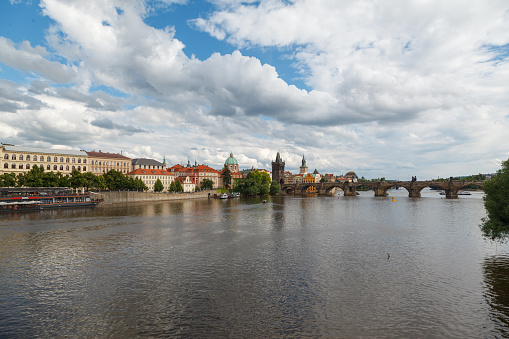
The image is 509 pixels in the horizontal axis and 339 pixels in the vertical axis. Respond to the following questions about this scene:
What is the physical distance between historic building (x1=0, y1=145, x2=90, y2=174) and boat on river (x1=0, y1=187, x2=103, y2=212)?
2877 centimetres

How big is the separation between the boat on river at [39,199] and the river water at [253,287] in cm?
4359

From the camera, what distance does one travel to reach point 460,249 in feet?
111

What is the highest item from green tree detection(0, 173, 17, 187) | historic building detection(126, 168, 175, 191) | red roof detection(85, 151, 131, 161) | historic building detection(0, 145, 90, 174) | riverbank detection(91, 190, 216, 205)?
red roof detection(85, 151, 131, 161)

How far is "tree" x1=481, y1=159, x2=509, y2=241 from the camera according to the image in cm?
2658

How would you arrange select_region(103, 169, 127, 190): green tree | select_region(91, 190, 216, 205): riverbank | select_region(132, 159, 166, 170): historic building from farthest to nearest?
1. select_region(132, 159, 166, 170): historic building
2. select_region(103, 169, 127, 190): green tree
3. select_region(91, 190, 216, 205): riverbank

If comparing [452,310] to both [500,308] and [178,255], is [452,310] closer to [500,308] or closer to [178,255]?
[500,308]

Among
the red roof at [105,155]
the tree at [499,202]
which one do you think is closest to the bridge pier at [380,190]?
the red roof at [105,155]

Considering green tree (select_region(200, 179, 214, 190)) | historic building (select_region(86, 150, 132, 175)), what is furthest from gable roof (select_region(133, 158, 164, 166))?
green tree (select_region(200, 179, 214, 190))

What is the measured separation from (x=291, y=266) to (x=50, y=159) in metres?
123

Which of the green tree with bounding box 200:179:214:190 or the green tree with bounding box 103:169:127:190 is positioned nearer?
the green tree with bounding box 103:169:127:190

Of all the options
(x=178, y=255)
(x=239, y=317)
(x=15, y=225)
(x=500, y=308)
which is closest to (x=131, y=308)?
(x=239, y=317)

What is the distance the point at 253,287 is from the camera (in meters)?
22.0

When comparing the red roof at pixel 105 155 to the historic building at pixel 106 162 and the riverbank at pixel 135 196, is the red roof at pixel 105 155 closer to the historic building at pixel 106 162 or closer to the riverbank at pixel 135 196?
the historic building at pixel 106 162

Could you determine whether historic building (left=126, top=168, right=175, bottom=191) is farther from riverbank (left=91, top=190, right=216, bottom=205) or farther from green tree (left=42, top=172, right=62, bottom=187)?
green tree (left=42, top=172, right=62, bottom=187)
